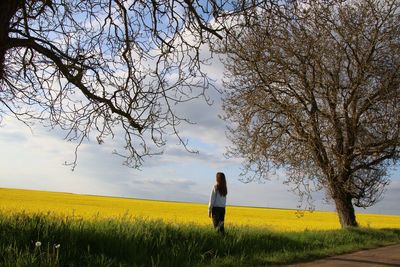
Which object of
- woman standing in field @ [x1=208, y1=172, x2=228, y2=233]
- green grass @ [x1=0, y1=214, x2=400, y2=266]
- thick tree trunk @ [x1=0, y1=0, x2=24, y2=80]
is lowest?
green grass @ [x1=0, y1=214, x2=400, y2=266]

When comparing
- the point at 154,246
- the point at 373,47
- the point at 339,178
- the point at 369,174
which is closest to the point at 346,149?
the point at 339,178

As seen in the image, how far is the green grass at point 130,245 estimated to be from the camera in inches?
293

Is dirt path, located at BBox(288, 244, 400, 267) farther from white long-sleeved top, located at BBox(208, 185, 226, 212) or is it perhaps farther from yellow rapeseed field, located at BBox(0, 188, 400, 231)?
yellow rapeseed field, located at BBox(0, 188, 400, 231)

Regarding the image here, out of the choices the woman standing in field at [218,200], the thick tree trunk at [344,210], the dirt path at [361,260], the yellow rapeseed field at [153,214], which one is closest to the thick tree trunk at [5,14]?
the yellow rapeseed field at [153,214]

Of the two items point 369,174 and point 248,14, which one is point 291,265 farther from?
point 369,174

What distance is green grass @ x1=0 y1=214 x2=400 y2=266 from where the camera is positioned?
7.45 meters

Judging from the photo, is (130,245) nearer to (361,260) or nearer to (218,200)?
(218,200)

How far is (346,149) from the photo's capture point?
2148 cm

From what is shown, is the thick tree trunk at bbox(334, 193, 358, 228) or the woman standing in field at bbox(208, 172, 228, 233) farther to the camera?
the thick tree trunk at bbox(334, 193, 358, 228)

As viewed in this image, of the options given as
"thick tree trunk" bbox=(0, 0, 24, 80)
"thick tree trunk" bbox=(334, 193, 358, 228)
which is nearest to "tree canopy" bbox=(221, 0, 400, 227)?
"thick tree trunk" bbox=(334, 193, 358, 228)

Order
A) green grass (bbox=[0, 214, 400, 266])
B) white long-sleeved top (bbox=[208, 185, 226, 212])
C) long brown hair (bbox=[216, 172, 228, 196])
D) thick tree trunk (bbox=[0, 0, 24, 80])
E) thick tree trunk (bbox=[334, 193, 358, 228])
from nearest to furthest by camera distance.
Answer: green grass (bbox=[0, 214, 400, 266]) < thick tree trunk (bbox=[0, 0, 24, 80]) < white long-sleeved top (bbox=[208, 185, 226, 212]) < long brown hair (bbox=[216, 172, 228, 196]) < thick tree trunk (bbox=[334, 193, 358, 228])

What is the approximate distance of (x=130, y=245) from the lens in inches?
345

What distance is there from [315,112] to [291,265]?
40.5 feet

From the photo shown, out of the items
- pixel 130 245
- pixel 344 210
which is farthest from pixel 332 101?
pixel 130 245
